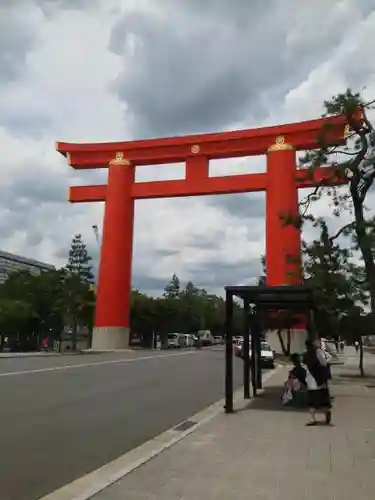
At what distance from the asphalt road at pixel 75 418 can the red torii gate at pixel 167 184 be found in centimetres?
2097

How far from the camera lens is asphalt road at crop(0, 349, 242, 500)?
22.6ft

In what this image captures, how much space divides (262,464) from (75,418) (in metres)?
4.84

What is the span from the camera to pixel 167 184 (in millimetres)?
42281

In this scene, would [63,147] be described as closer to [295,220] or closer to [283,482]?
[295,220]

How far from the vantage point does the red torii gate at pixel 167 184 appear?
4041 cm

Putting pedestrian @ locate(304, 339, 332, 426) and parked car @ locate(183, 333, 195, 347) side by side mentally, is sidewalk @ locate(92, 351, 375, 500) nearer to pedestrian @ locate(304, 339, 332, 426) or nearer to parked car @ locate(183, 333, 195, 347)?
pedestrian @ locate(304, 339, 332, 426)

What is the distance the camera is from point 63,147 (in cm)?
4456

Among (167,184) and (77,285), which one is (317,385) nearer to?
(167,184)

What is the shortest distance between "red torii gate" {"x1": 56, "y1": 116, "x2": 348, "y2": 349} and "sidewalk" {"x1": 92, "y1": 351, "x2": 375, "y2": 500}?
2773cm

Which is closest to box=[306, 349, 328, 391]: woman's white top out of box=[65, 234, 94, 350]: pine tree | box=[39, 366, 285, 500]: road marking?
box=[39, 366, 285, 500]: road marking

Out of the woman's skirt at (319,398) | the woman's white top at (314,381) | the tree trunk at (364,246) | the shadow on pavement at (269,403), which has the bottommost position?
the shadow on pavement at (269,403)

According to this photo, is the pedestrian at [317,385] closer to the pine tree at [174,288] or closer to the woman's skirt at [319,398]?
the woman's skirt at [319,398]

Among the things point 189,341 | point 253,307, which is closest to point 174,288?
point 189,341

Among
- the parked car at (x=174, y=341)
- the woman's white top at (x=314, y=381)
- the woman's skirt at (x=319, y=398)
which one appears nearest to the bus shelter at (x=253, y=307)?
the woman's white top at (x=314, y=381)
